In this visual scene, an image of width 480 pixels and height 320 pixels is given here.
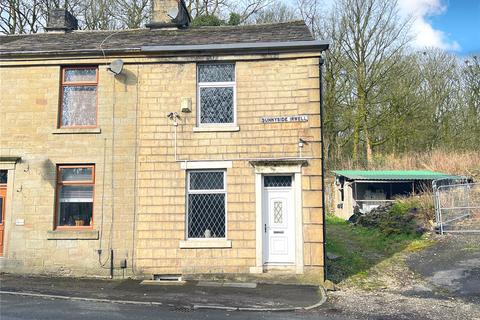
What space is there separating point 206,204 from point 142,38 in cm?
581

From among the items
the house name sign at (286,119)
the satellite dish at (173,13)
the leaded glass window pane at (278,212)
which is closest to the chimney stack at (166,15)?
the satellite dish at (173,13)

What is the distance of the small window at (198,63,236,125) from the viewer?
39.3 feet

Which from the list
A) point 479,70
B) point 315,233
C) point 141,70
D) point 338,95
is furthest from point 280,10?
point 315,233

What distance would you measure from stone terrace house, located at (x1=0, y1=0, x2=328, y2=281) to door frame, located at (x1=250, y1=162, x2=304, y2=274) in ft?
0.10

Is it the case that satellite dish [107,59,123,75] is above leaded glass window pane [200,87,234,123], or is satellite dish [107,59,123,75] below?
above

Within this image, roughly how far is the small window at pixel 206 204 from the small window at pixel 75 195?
283 cm

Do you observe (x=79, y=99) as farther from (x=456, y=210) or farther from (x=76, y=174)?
(x=456, y=210)

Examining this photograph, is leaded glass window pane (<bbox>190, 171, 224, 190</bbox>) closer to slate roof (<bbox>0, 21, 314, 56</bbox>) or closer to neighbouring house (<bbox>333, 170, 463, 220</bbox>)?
slate roof (<bbox>0, 21, 314, 56</bbox>)

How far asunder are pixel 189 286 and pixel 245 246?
5.94 ft

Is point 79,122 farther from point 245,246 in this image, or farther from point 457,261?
point 457,261

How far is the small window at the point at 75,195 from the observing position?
11.9 meters

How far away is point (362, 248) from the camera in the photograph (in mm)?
16188

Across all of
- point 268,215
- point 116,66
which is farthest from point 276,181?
point 116,66

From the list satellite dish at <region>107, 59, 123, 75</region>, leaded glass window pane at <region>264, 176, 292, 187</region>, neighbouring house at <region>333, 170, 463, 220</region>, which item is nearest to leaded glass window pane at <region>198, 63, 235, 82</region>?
satellite dish at <region>107, 59, 123, 75</region>
